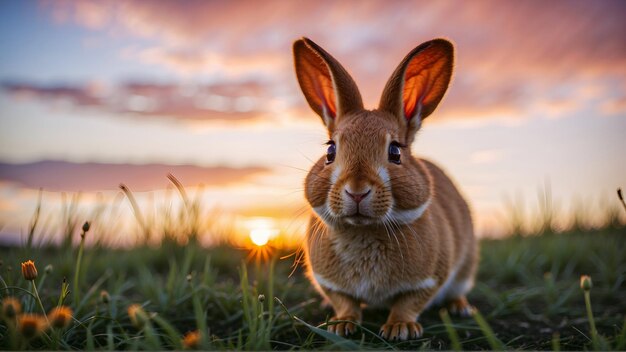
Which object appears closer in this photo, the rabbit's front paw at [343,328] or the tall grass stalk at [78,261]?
the tall grass stalk at [78,261]

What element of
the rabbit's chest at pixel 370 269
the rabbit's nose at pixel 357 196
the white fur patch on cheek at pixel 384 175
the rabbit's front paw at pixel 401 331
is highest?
the white fur patch on cheek at pixel 384 175

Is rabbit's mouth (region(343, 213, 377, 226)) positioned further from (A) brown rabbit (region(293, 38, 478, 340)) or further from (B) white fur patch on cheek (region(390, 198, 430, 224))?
(B) white fur patch on cheek (region(390, 198, 430, 224))

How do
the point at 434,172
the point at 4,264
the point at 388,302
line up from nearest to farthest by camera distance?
the point at 388,302 < the point at 4,264 < the point at 434,172

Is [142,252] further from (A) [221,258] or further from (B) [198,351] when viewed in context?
(B) [198,351]

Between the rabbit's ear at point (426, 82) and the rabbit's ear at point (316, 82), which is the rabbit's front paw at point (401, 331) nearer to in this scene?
the rabbit's ear at point (426, 82)

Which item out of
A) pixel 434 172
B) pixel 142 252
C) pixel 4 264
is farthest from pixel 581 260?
pixel 4 264

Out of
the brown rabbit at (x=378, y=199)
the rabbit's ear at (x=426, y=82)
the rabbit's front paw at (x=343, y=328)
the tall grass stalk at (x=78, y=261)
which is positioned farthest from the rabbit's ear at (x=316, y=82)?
the tall grass stalk at (x=78, y=261)
